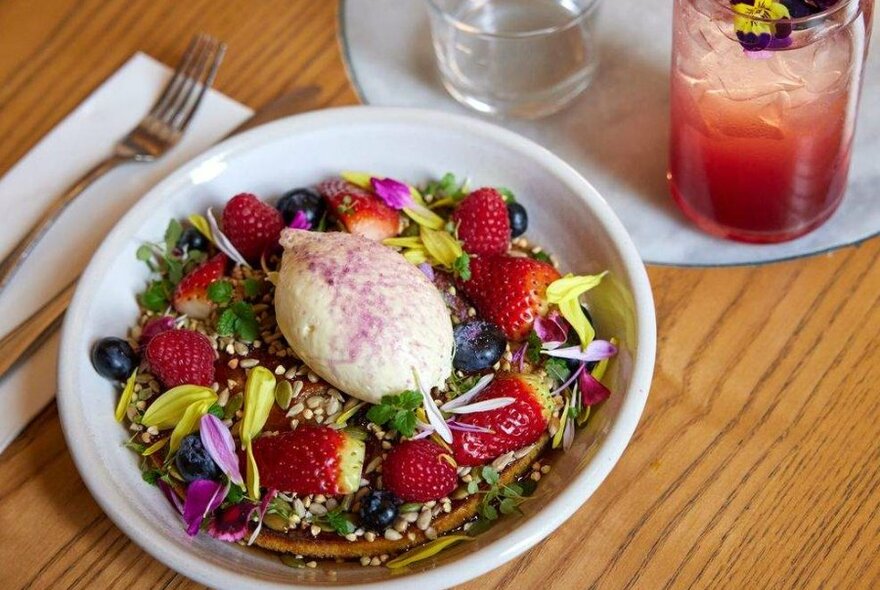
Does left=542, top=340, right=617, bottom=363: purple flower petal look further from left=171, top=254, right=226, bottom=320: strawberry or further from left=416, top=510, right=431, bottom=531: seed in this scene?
left=171, top=254, right=226, bottom=320: strawberry

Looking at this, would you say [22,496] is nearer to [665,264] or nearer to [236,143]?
[236,143]

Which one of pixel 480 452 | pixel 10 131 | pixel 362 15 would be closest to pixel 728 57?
pixel 480 452

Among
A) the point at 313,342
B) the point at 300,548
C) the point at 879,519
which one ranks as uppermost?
the point at 313,342

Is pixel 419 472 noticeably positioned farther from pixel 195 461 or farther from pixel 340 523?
pixel 195 461

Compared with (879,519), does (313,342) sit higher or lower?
higher

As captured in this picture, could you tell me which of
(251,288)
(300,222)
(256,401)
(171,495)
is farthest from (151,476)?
(300,222)
